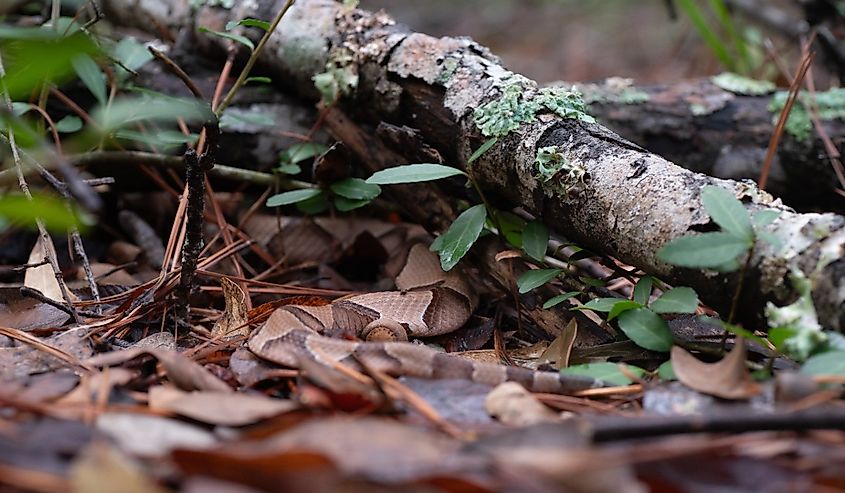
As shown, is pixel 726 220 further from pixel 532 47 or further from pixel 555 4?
pixel 555 4

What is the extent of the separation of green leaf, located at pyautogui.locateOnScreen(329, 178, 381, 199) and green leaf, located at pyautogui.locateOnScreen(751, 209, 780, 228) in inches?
45.5

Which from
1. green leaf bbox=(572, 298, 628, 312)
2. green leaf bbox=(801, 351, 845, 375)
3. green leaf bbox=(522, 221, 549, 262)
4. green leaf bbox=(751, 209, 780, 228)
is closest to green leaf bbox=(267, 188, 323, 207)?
green leaf bbox=(522, 221, 549, 262)

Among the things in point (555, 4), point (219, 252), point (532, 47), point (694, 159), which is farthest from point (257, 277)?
point (555, 4)

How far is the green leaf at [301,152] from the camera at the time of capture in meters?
2.50

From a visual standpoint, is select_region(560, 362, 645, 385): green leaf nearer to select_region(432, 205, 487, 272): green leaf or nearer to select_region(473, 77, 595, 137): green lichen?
select_region(432, 205, 487, 272): green leaf

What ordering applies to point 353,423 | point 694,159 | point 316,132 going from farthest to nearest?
point 694,159
point 316,132
point 353,423

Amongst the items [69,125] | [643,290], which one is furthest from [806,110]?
[69,125]

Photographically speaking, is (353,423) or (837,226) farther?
(837,226)

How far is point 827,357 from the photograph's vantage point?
1.26 m

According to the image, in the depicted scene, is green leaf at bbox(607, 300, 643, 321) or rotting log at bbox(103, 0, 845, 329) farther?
green leaf at bbox(607, 300, 643, 321)

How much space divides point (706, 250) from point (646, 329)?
0.24 m

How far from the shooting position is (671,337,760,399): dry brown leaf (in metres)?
1.29

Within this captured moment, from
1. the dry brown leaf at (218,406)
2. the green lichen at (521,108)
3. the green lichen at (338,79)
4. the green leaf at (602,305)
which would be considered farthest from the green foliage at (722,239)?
the green lichen at (338,79)

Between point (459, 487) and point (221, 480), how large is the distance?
0.31m
